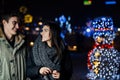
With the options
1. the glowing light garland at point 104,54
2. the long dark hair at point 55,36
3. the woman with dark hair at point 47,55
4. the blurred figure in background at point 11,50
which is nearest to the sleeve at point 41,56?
the woman with dark hair at point 47,55

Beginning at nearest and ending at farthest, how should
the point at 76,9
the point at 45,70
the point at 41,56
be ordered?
the point at 45,70
the point at 41,56
the point at 76,9

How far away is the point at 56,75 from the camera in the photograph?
5.45 m

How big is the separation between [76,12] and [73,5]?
15.5 feet

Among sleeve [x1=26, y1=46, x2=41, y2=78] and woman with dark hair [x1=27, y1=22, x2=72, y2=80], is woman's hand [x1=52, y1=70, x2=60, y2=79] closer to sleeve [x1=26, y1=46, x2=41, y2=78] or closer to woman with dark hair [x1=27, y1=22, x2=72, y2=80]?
woman with dark hair [x1=27, y1=22, x2=72, y2=80]

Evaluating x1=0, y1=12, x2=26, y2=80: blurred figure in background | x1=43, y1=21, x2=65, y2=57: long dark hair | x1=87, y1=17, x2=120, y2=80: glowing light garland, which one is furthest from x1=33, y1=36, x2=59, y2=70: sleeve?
x1=87, y1=17, x2=120, y2=80: glowing light garland

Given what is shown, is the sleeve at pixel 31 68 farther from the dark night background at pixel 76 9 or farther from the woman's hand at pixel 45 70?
the dark night background at pixel 76 9

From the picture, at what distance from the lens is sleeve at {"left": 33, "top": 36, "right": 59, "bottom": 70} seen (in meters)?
5.53

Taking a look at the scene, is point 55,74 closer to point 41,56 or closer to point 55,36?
point 41,56

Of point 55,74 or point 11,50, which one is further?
point 55,74

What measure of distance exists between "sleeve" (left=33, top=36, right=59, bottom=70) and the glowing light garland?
791cm

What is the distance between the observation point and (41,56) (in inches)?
219

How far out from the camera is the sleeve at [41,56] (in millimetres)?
5531

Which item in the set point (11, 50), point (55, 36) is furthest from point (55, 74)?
point (11, 50)

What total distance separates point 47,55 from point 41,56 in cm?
8
